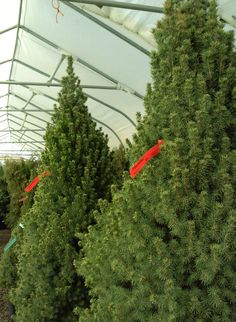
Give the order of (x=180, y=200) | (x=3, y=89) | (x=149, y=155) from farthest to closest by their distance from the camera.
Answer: (x=3, y=89), (x=149, y=155), (x=180, y=200)

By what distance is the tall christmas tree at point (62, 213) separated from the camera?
3342 mm

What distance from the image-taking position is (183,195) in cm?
191

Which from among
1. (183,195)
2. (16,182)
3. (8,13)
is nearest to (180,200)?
(183,195)

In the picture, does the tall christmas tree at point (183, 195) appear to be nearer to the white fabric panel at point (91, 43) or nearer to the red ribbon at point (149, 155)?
the red ribbon at point (149, 155)

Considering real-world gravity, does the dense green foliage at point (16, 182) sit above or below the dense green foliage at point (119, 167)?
above

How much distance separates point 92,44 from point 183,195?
5.13m

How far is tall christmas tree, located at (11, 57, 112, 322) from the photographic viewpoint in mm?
3342

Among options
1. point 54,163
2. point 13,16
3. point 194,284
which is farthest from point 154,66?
point 13,16

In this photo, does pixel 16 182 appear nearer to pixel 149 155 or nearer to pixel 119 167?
pixel 119 167

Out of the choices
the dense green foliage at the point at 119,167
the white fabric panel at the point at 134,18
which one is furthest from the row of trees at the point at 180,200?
the white fabric panel at the point at 134,18

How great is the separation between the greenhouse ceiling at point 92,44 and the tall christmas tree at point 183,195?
1813 millimetres

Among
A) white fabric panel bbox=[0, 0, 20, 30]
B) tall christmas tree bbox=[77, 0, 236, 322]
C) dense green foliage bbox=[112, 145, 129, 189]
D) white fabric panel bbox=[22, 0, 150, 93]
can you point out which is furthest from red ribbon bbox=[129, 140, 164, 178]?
white fabric panel bbox=[0, 0, 20, 30]

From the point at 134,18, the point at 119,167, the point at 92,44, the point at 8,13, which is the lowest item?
the point at 119,167

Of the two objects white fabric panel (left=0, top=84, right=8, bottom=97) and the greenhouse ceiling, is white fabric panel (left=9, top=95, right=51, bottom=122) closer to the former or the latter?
white fabric panel (left=0, top=84, right=8, bottom=97)
